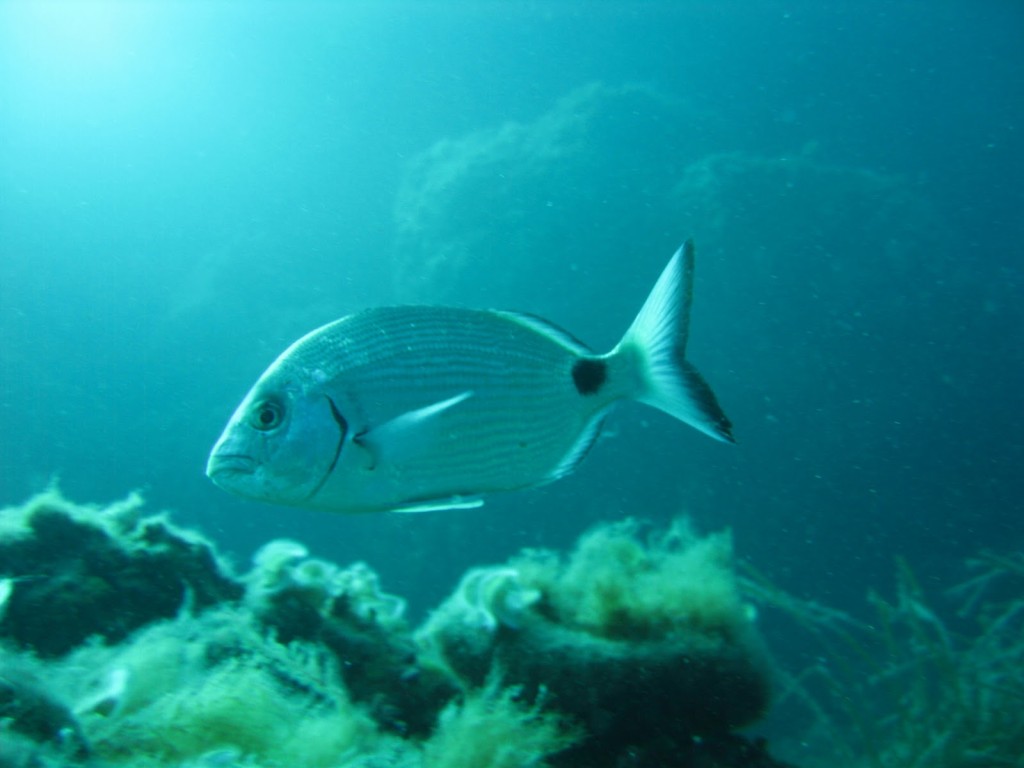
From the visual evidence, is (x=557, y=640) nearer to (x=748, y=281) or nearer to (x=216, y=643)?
(x=216, y=643)

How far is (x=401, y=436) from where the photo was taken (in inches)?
61.9

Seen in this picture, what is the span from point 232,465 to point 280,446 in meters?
0.14

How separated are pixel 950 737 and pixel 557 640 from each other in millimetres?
2894

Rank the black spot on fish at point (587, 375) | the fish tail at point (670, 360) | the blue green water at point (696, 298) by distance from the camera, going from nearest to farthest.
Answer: the fish tail at point (670, 360) → the black spot on fish at point (587, 375) → the blue green water at point (696, 298)

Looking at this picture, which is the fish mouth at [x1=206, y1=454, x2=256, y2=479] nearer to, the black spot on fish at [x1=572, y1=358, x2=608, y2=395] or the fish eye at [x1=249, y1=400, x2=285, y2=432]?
the fish eye at [x1=249, y1=400, x2=285, y2=432]

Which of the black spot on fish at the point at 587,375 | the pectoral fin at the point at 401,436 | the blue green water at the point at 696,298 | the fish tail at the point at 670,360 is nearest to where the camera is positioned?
the pectoral fin at the point at 401,436

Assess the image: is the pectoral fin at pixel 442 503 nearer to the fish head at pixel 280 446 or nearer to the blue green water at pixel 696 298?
the fish head at pixel 280 446

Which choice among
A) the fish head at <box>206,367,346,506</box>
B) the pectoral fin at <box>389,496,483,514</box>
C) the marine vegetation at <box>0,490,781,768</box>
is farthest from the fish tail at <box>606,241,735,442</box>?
the marine vegetation at <box>0,490,781,768</box>

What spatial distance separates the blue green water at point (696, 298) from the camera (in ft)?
51.2

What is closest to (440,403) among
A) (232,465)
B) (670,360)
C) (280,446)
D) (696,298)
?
(280,446)

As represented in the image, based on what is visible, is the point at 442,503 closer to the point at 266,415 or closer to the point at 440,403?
the point at 440,403

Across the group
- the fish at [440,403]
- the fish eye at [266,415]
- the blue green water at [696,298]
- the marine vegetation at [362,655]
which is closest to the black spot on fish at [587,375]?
the fish at [440,403]

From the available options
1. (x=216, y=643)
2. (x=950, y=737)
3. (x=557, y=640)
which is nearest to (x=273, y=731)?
(x=216, y=643)

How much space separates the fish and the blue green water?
13.2 metres
